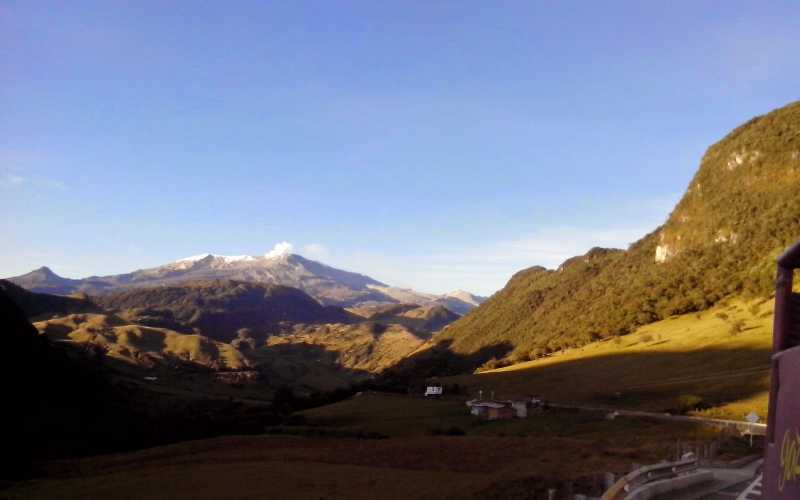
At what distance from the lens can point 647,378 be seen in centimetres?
6881

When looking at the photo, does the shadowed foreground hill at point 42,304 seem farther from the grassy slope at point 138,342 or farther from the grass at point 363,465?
the grass at point 363,465

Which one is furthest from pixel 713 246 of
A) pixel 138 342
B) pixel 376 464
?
pixel 138 342

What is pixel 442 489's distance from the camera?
27062 millimetres

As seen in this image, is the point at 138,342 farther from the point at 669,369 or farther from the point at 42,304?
the point at 669,369

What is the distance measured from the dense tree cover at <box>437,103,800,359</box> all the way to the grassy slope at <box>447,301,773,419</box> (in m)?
6.08

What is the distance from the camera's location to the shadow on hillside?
55344mm

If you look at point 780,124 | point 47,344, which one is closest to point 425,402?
point 47,344

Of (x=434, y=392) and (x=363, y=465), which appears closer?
(x=363, y=465)

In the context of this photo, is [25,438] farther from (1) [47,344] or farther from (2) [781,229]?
(2) [781,229]

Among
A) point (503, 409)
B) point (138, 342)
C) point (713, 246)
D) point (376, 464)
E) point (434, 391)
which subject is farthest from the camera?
point (138, 342)

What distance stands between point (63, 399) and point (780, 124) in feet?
387

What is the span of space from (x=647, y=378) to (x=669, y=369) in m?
2.46

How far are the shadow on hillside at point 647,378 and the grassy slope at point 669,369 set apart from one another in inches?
3.1

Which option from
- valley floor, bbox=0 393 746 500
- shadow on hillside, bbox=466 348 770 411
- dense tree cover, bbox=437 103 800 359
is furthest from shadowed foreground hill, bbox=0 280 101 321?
valley floor, bbox=0 393 746 500
